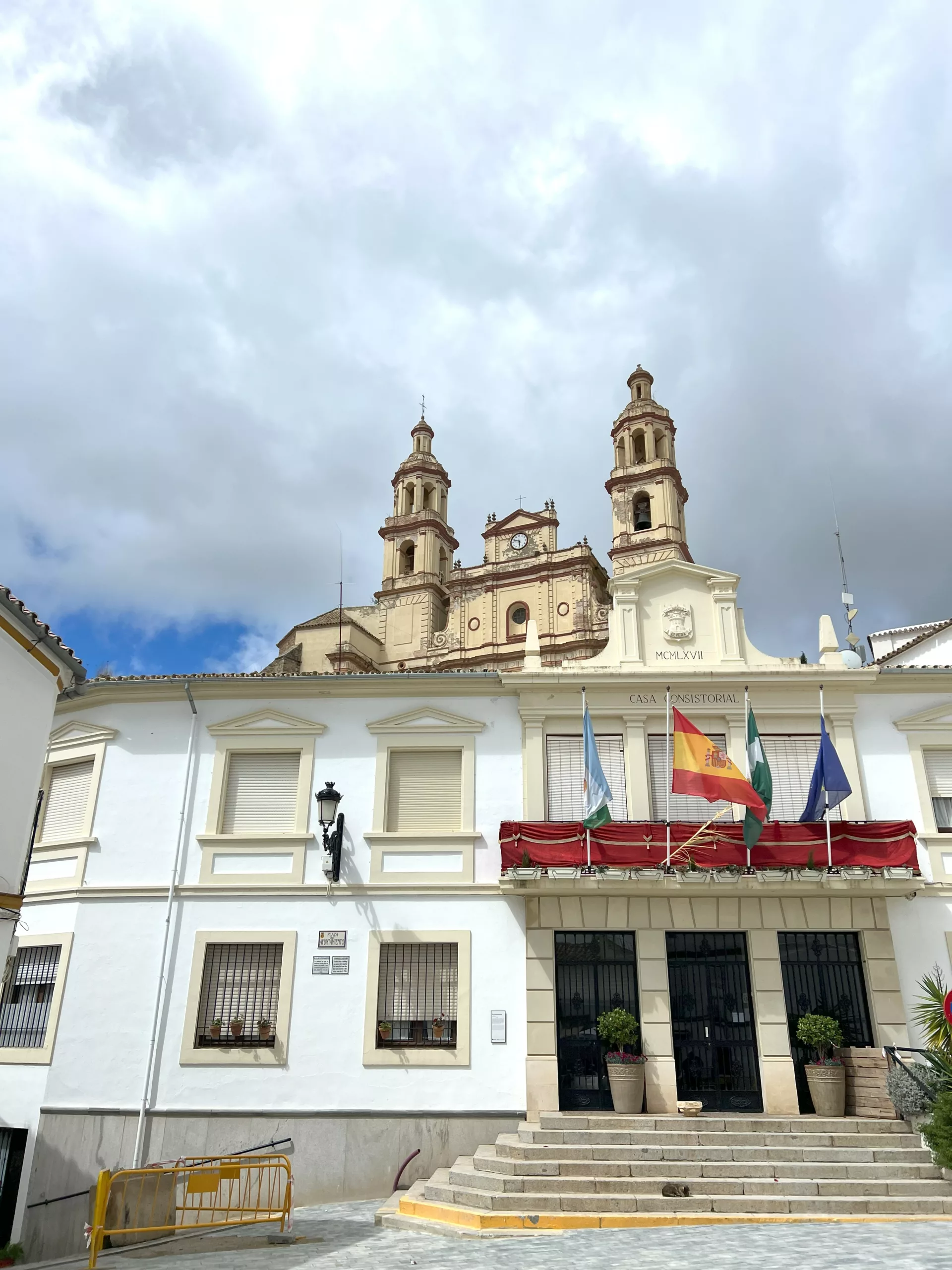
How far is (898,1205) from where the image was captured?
10.5 m

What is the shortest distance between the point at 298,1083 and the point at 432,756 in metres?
5.23

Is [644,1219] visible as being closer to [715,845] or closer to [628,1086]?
[628,1086]

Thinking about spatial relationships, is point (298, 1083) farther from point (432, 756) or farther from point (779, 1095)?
point (779, 1095)

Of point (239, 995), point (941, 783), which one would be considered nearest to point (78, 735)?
point (239, 995)

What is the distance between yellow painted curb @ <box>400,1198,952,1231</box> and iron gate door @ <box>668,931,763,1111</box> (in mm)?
3073

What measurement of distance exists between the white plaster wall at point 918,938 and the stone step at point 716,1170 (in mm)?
2962

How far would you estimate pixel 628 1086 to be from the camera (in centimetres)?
1302

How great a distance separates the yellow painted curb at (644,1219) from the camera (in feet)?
33.6

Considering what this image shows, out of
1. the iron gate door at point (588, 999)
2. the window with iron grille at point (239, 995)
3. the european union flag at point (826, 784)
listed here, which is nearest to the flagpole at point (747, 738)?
the european union flag at point (826, 784)

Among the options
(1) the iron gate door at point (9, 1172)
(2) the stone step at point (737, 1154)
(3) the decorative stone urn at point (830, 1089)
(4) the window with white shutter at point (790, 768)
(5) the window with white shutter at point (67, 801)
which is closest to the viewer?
(2) the stone step at point (737, 1154)

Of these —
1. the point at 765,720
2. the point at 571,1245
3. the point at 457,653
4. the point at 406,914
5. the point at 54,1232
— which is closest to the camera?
the point at 571,1245

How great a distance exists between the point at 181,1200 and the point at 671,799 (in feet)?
29.0

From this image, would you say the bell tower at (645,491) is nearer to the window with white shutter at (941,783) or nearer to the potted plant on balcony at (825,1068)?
the window with white shutter at (941,783)

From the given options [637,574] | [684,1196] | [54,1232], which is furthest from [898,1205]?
[54,1232]
